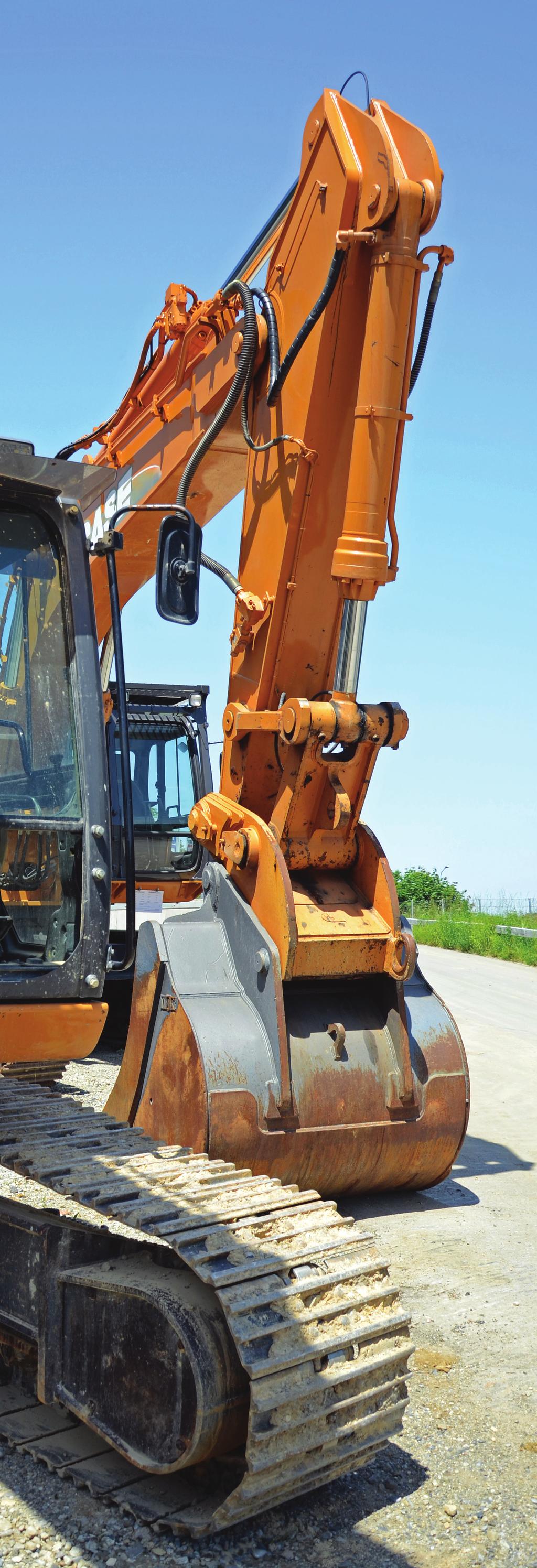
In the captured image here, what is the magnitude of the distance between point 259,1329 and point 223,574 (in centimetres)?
395

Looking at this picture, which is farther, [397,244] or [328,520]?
[328,520]

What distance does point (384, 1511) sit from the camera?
10.7 ft

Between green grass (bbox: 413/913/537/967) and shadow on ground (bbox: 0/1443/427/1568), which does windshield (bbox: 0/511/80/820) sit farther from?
green grass (bbox: 413/913/537/967)

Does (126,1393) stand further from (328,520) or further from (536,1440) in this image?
(328,520)

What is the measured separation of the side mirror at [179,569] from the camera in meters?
4.56

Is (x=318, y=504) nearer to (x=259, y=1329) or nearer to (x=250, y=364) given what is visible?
(x=250, y=364)

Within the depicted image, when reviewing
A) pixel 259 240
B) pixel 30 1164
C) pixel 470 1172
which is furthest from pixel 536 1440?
pixel 259 240

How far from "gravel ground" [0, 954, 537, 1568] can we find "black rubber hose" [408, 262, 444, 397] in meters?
3.57

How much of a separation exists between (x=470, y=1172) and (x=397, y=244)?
4.34 m

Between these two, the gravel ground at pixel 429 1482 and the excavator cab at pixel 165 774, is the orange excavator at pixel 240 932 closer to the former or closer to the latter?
the gravel ground at pixel 429 1482

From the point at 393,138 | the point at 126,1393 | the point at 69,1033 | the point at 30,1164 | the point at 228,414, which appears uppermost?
the point at 393,138

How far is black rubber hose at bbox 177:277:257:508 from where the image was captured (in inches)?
234

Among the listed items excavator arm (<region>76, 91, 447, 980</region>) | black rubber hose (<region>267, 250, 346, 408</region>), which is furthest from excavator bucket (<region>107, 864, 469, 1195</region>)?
black rubber hose (<region>267, 250, 346, 408</region>)

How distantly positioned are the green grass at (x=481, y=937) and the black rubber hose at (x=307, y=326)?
13888mm
